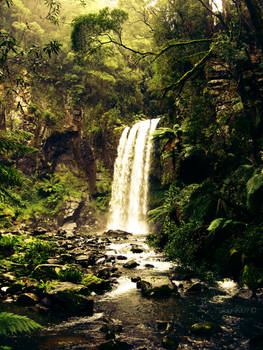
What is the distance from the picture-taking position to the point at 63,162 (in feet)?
69.8

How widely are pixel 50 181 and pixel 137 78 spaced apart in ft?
41.0

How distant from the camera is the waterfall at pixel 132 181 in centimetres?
1767

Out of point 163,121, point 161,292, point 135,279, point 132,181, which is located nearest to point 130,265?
point 135,279

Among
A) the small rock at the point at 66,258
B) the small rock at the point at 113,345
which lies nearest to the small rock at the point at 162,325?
the small rock at the point at 113,345

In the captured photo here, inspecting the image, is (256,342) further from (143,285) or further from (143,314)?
(143,285)

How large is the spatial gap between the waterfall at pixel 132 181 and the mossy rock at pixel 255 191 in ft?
40.6

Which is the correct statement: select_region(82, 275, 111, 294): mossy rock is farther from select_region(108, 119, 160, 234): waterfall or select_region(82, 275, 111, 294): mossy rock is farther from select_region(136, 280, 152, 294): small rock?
select_region(108, 119, 160, 234): waterfall

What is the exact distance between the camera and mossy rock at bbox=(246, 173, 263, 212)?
4.17 metres

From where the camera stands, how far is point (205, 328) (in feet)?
12.7

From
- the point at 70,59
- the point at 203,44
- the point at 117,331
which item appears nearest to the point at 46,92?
the point at 70,59

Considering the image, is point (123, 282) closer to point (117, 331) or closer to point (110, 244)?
point (117, 331)

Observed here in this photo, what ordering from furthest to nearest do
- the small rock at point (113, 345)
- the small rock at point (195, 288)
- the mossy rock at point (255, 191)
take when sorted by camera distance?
the small rock at point (195, 288), the mossy rock at point (255, 191), the small rock at point (113, 345)

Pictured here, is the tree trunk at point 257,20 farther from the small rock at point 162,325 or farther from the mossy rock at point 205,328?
the small rock at point 162,325

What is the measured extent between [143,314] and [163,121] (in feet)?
42.5
